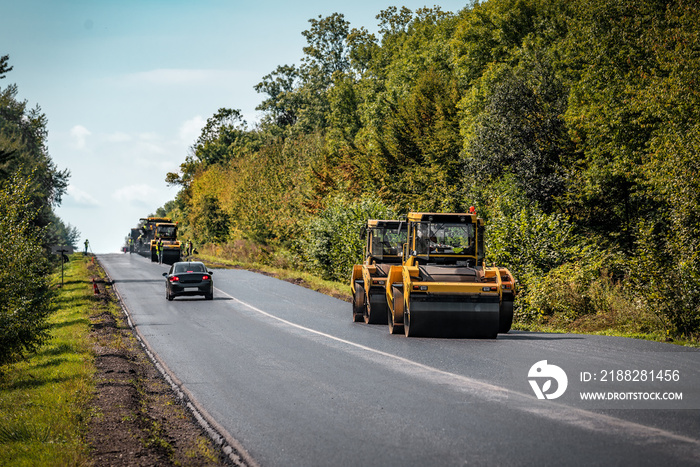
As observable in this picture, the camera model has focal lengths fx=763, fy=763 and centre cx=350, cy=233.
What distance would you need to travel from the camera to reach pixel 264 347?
17672mm

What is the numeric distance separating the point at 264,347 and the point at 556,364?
7.21 metres

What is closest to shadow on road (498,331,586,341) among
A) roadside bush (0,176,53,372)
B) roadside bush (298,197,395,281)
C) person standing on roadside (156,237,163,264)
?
roadside bush (0,176,53,372)

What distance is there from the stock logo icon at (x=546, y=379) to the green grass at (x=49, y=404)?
6.01 metres

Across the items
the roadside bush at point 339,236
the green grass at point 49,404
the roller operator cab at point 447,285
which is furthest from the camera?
the roadside bush at point 339,236

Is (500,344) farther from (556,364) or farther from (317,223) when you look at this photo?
(317,223)

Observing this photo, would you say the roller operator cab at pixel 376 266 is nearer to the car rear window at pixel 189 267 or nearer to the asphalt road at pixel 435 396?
the asphalt road at pixel 435 396

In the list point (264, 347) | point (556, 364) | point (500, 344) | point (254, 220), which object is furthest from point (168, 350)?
point (254, 220)

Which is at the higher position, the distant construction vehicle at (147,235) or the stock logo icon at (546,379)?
the distant construction vehicle at (147,235)

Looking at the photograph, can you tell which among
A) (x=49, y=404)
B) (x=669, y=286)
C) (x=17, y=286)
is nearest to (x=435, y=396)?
(x=49, y=404)

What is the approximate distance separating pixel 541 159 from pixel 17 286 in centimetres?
2734

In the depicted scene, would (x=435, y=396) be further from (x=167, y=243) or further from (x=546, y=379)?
(x=167, y=243)

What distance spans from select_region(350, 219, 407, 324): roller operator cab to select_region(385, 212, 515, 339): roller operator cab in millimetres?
2471

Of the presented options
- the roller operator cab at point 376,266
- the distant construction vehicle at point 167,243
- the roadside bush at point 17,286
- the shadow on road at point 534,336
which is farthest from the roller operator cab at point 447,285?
the distant construction vehicle at point 167,243

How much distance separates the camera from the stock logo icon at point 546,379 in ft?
34.5
